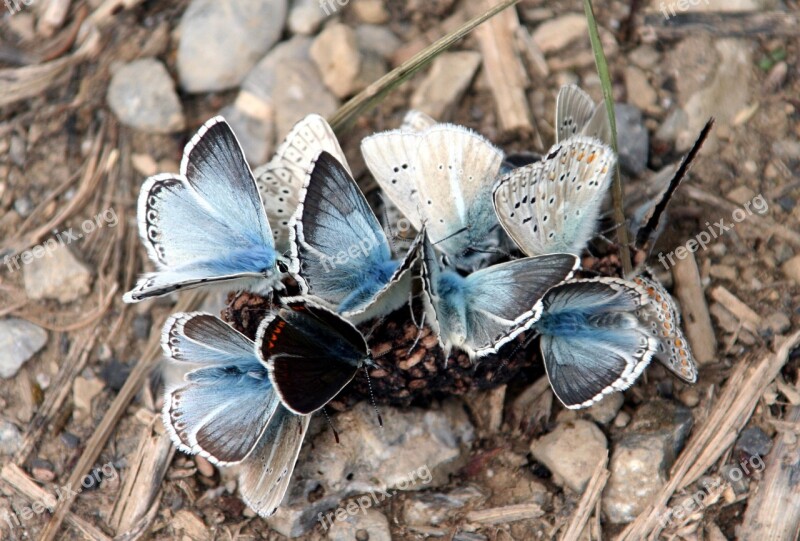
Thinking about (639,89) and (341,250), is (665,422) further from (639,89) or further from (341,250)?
(639,89)

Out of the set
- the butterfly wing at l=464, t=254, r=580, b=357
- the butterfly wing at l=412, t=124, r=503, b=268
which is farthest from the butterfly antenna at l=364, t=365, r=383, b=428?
the butterfly wing at l=412, t=124, r=503, b=268

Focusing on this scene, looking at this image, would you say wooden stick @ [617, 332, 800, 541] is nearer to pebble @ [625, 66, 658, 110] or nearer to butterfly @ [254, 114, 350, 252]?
pebble @ [625, 66, 658, 110]

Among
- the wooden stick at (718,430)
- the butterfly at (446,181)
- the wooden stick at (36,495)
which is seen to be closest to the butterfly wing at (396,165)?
the butterfly at (446,181)

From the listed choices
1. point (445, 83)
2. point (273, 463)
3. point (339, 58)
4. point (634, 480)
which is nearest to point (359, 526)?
point (273, 463)

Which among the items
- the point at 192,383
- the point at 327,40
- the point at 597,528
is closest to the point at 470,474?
the point at 597,528

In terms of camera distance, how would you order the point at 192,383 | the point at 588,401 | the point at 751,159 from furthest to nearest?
the point at 751,159, the point at 192,383, the point at 588,401

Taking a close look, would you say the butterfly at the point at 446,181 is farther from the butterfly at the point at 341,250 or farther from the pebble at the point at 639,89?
the pebble at the point at 639,89

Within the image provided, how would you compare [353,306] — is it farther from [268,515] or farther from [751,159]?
[751,159]
